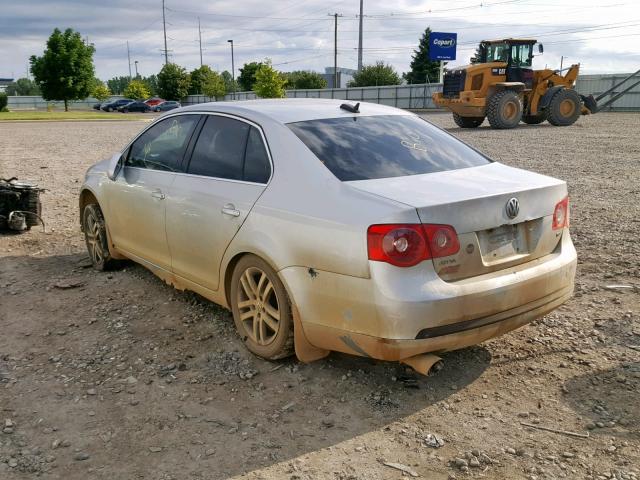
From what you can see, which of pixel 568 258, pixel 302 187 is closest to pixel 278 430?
pixel 302 187

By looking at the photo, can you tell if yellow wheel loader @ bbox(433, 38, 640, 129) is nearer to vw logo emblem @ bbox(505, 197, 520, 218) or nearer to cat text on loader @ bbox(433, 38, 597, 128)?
cat text on loader @ bbox(433, 38, 597, 128)

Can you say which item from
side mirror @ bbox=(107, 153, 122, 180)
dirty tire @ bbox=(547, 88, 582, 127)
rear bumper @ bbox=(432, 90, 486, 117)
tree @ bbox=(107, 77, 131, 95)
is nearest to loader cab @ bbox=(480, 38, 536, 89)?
dirty tire @ bbox=(547, 88, 582, 127)

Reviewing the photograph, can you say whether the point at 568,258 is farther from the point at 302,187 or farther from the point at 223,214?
the point at 223,214

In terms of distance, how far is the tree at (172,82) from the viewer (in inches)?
3051

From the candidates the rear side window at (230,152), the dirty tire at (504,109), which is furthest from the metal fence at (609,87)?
the rear side window at (230,152)

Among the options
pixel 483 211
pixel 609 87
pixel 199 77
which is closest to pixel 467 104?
pixel 483 211

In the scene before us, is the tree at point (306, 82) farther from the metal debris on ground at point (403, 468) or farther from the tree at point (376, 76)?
the metal debris on ground at point (403, 468)

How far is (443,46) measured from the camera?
51.4 m

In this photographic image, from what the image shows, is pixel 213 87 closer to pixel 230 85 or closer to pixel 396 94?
pixel 396 94

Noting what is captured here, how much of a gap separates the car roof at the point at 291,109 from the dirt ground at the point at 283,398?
158cm

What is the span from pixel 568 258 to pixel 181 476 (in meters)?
2.56

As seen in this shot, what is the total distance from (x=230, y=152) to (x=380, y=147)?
1.05 m

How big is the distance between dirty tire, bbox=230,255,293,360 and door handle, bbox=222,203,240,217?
29cm

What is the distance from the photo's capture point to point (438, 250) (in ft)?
10.1
